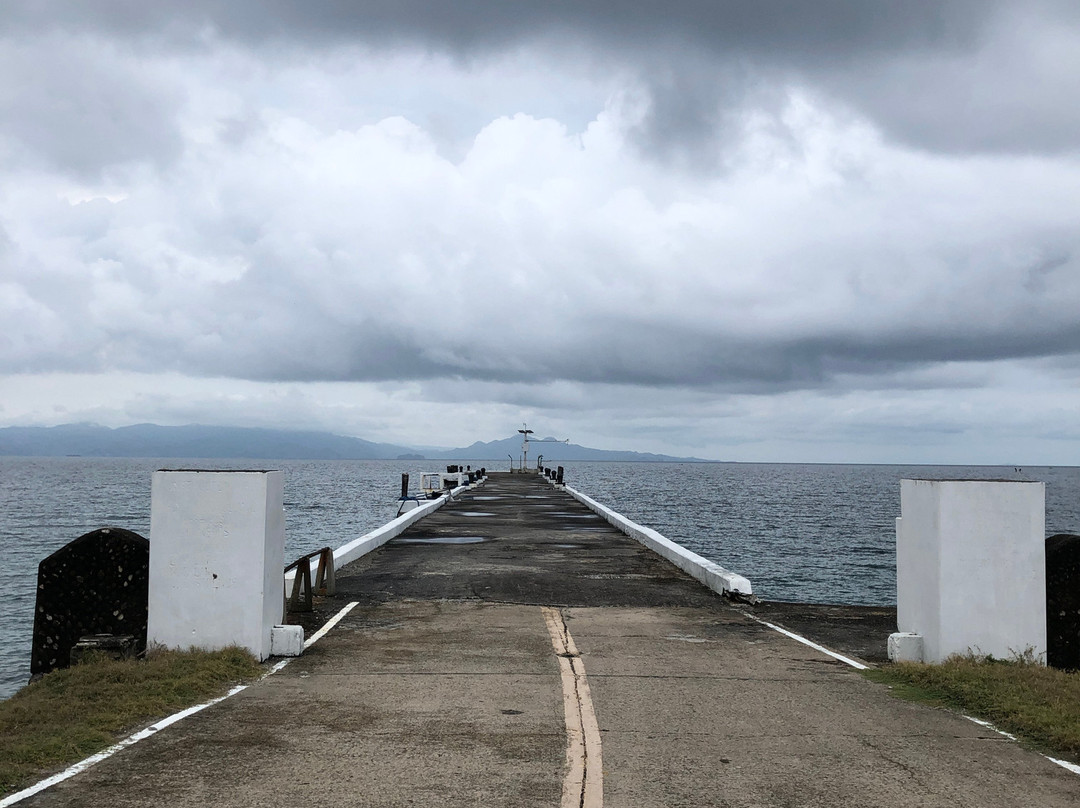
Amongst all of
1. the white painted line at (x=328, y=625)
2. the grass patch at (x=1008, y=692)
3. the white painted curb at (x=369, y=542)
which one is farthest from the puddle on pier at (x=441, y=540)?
the grass patch at (x=1008, y=692)

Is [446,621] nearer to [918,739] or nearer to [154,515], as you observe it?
[154,515]

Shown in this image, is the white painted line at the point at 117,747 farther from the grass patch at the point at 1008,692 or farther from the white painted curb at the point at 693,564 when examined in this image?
the white painted curb at the point at 693,564

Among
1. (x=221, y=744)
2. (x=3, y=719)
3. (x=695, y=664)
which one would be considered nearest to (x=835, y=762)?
(x=695, y=664)

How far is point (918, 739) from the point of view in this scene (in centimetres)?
711

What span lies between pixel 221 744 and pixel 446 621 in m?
5.45

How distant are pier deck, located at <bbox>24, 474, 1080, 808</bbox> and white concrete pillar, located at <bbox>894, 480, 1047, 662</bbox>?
1267 millimetres

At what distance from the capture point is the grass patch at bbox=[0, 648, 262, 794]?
6.41 m

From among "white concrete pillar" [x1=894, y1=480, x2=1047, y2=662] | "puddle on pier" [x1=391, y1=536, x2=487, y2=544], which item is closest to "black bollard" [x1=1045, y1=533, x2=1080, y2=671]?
"white concrete pillar" [x1=894, y1=480, x2=1047, y2=662]

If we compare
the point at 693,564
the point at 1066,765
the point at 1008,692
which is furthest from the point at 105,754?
the point at 693,564

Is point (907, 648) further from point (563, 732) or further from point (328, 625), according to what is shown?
point (328, 625)

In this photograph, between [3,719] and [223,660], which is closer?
[3,719]

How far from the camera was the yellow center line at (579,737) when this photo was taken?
18.7 ft

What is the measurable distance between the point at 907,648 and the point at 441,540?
1483cm

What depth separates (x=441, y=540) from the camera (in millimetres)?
23188
